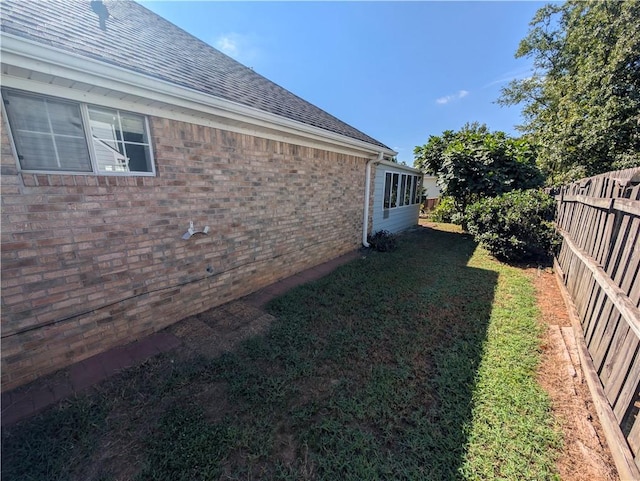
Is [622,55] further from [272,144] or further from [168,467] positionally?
[168,467]

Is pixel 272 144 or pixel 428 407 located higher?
pixel 272 144

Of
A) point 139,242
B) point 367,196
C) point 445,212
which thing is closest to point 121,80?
point 139,242

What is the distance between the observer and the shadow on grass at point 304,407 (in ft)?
6.06

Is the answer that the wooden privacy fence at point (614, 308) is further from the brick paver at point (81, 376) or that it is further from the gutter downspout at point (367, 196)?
the gutter downspout at point (367, 196)

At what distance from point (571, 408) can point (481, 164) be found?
954 centimetres

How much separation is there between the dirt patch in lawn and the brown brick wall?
434 cm

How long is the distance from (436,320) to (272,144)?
4.20 metres

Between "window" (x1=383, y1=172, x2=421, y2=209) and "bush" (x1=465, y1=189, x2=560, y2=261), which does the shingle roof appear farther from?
"bush" (x1=465, y1=189, x2=560, y2=261)

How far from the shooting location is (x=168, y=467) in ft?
5.86

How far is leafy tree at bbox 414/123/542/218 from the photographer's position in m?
9.29

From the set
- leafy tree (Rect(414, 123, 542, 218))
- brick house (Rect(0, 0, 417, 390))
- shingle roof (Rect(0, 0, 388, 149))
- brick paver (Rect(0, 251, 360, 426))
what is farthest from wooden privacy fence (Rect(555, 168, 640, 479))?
leafy tree (Rect(414, 123, 542, 218))

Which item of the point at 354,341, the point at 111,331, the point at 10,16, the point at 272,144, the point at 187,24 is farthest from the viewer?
the point at 187,24

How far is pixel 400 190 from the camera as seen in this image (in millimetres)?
10703

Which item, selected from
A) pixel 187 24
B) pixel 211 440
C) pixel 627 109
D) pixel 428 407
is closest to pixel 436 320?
pixel 428 407
